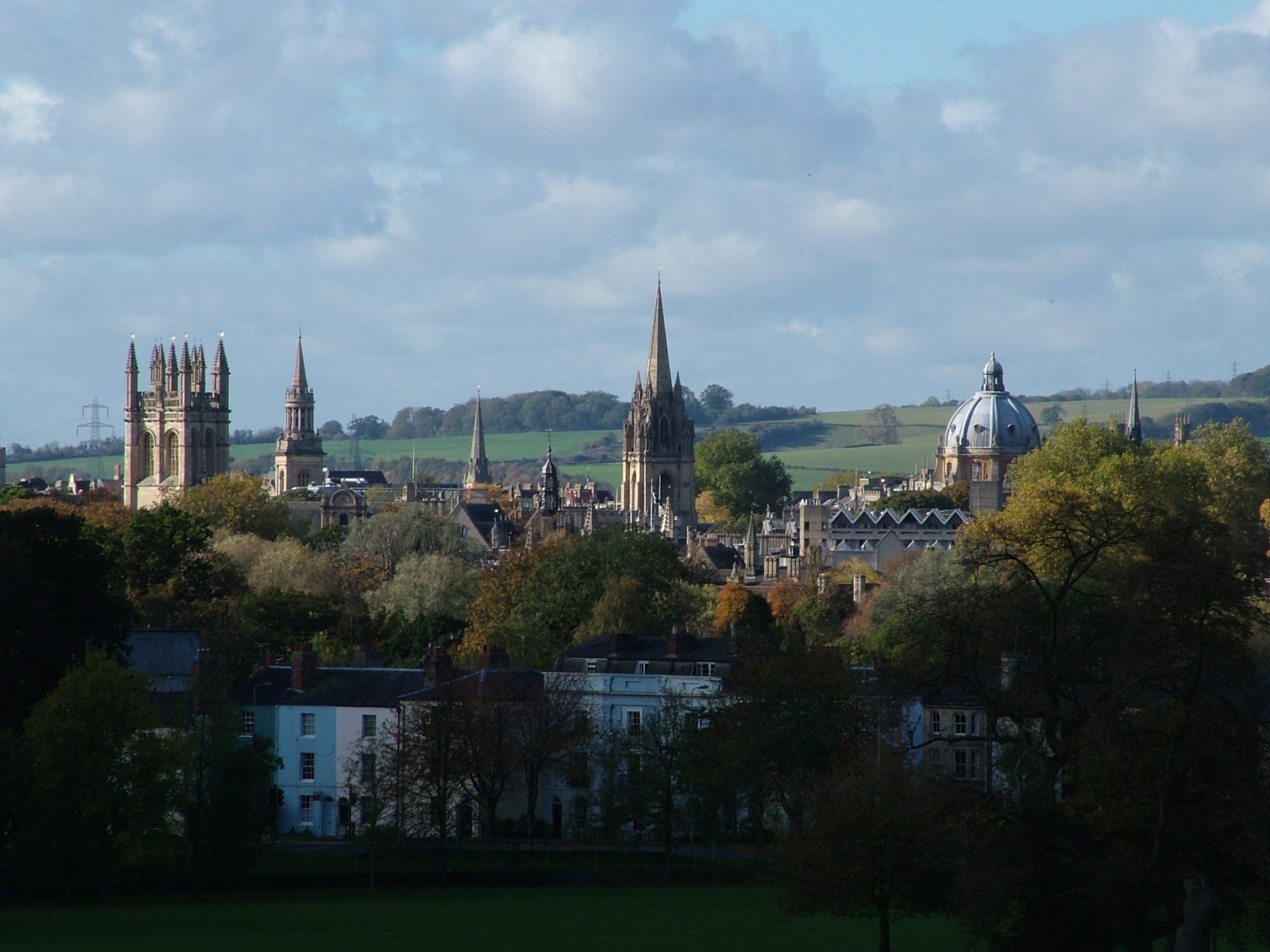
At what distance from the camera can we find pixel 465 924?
4559 cm

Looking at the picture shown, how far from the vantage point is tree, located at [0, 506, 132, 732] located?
56.9 metres

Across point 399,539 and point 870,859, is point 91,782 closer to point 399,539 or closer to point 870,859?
point 870,859

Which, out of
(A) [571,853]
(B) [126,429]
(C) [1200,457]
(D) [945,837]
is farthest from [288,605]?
(B) [126,429]

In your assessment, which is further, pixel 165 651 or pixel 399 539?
pixel 399 539

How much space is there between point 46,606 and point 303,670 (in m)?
8.78

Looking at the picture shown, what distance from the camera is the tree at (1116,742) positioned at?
1368 inches

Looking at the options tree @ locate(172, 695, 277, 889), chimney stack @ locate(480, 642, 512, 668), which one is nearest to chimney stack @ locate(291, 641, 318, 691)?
chimney stack @ locate(480, 642, 512, 668)

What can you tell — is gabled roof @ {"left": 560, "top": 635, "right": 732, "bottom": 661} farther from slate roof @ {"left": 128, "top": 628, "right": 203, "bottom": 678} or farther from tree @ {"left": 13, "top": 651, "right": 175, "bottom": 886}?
tree @ {"left": 13, "top": 651, "right": 175, "bottom": 886}

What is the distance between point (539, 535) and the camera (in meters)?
156

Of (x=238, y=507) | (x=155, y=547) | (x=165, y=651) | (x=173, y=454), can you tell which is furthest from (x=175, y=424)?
(x=165, y=651)

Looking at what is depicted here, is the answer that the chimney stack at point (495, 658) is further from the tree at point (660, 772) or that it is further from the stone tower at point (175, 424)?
the stone tower at point (175, 424)

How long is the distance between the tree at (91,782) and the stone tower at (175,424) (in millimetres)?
135721

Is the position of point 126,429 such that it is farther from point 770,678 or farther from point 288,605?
point 770,678

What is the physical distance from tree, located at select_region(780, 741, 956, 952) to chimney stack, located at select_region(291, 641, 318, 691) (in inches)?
1108
